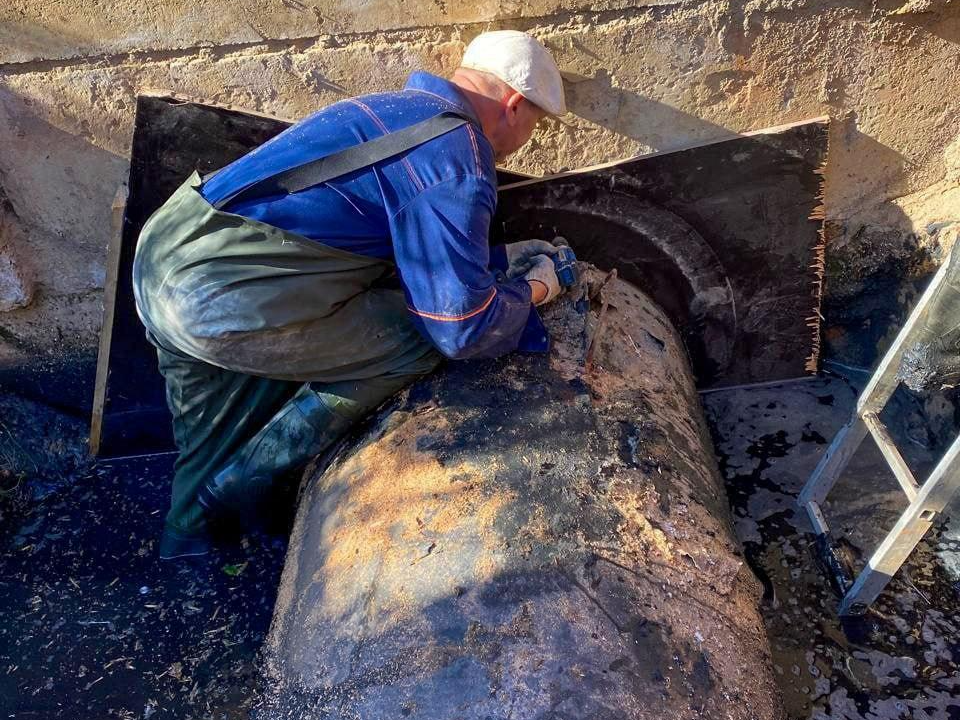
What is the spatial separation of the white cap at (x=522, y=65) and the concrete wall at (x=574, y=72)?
0.38 metres

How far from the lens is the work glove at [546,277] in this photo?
7.58ft

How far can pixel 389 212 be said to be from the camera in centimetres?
202

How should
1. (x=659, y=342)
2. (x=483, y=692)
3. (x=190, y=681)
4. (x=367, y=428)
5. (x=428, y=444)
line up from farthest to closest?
(x=659, y=342), (x=190, y=681), (x=367, y=428), (x=428, y=444), (x=483, y=692)

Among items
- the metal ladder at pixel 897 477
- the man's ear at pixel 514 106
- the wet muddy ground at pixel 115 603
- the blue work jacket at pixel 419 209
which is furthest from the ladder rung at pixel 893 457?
the wet muddy ground at pixel 115 603

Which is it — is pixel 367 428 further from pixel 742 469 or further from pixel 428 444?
pixel 742 469

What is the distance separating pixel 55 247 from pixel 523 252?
210cm

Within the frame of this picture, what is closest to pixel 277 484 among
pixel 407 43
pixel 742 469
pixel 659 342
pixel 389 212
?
pixel 389 212

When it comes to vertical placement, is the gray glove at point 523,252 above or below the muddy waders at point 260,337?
above

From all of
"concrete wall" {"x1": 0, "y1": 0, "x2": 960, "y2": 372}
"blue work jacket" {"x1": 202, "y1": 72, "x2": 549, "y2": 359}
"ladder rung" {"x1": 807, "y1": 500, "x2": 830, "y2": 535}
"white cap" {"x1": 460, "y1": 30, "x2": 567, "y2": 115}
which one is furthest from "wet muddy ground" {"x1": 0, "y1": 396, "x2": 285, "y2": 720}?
"ladder rung" {"x1": 807, "y1": 500, "x2": 830, "y2": 535}

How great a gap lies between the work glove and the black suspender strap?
52 centimetres

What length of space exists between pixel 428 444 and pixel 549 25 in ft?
5.35

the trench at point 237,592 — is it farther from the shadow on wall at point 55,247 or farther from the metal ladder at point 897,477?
the shadow on wall at point 55,247

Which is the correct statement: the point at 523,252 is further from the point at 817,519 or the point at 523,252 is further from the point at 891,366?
the point at 817,519

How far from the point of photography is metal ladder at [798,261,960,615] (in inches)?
87.8
